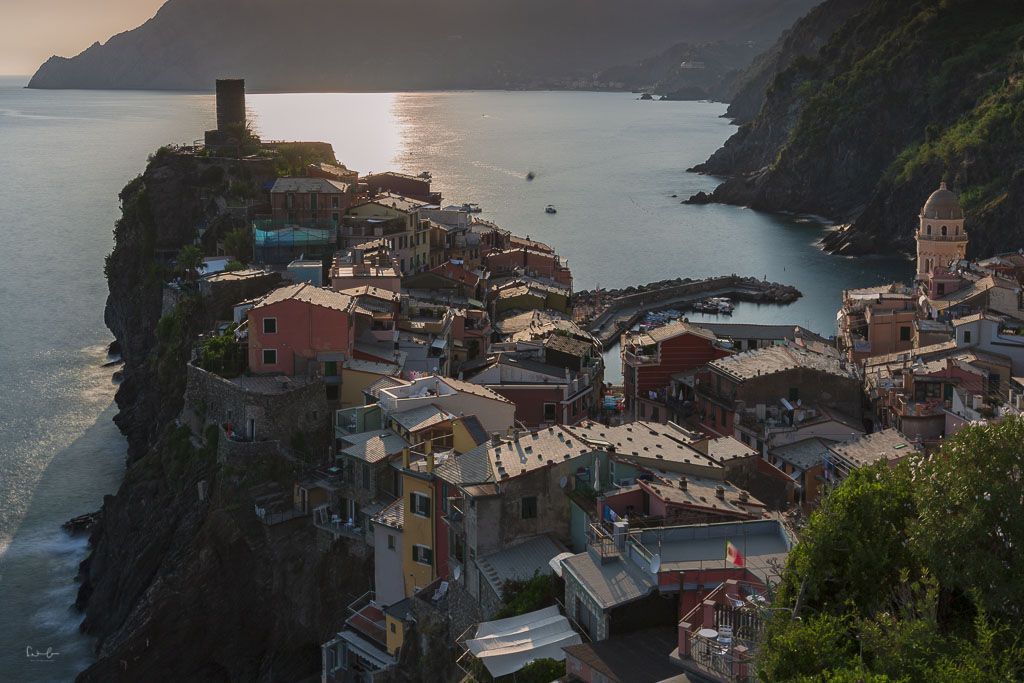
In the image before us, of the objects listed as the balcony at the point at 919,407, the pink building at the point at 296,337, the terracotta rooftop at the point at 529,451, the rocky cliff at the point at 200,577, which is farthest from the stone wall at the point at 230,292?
the terracotta rooftop at the point at 529,451

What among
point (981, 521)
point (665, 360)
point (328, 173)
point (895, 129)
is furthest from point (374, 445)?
point (895, 129)

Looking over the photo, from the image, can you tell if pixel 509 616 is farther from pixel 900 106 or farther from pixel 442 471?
pixel 900 106

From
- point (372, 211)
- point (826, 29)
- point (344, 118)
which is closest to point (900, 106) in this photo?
point (826, 29)

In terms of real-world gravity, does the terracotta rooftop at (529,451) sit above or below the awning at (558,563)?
above

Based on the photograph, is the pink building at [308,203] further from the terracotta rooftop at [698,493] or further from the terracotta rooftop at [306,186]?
the terracotta rooftop at [698,493]

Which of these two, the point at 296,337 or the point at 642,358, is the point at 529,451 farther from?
the point at 642,358

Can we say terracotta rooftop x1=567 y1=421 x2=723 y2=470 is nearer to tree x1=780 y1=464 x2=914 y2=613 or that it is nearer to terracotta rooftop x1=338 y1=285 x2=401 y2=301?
tree x1=780 y1=464 x2=914 y2=613
